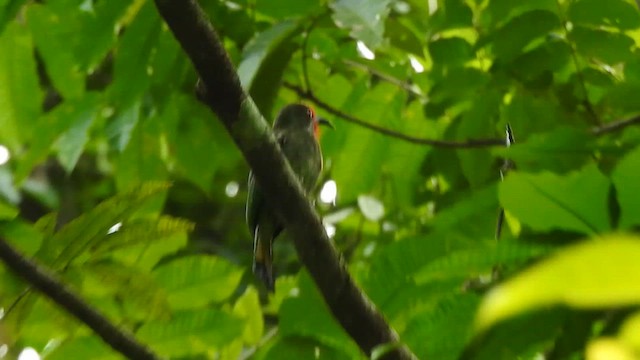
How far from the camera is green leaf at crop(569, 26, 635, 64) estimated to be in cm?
179

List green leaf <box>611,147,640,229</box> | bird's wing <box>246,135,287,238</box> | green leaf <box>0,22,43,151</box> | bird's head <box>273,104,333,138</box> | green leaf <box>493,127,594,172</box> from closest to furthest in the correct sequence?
1. green leaf <box>611,147,640,229</box>
2. green leaf <box>493,127,594,172</box>
3. green leaf <box>0,22,43,151</box>
4. bird's wing <box>246,135,287,238</box>
5. bird's head <box>273,104,333,138</box>

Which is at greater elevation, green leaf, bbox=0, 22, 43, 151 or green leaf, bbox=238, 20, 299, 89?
green leaf, bbox=238, 20, 299, 89

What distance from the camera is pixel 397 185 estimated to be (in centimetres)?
251

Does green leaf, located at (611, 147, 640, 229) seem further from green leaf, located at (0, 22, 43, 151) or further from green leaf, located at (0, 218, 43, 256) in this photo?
green leaf, located at (0, 22, 43, 151)

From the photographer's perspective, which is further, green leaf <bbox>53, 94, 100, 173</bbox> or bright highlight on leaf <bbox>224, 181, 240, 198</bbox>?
bright highlight on leaf <bbox>224, 181, 240, 198</bbox>

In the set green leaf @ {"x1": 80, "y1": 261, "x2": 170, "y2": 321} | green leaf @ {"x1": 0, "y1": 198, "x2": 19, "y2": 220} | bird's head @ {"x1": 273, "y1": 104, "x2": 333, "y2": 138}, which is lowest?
bird's head @ {"x1": 273, "y1": 104, "x2": 333, "y2": 138}

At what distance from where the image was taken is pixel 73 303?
4.36 feet

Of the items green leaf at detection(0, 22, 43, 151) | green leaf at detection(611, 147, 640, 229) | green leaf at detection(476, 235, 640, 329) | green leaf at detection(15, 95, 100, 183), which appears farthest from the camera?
green leaf at detection(15, 95, 100, 183)

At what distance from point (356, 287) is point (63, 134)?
1078 mm

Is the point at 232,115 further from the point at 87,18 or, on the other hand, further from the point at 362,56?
the point at 362,56

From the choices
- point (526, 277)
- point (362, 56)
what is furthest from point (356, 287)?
point (526, 277)

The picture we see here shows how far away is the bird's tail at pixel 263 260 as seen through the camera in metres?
2.88

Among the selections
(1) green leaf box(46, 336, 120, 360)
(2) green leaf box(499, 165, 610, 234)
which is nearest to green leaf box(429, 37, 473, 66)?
(1) green leaf box(46, 336, 120, 360)

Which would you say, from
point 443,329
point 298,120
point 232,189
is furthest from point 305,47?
point 232,189
